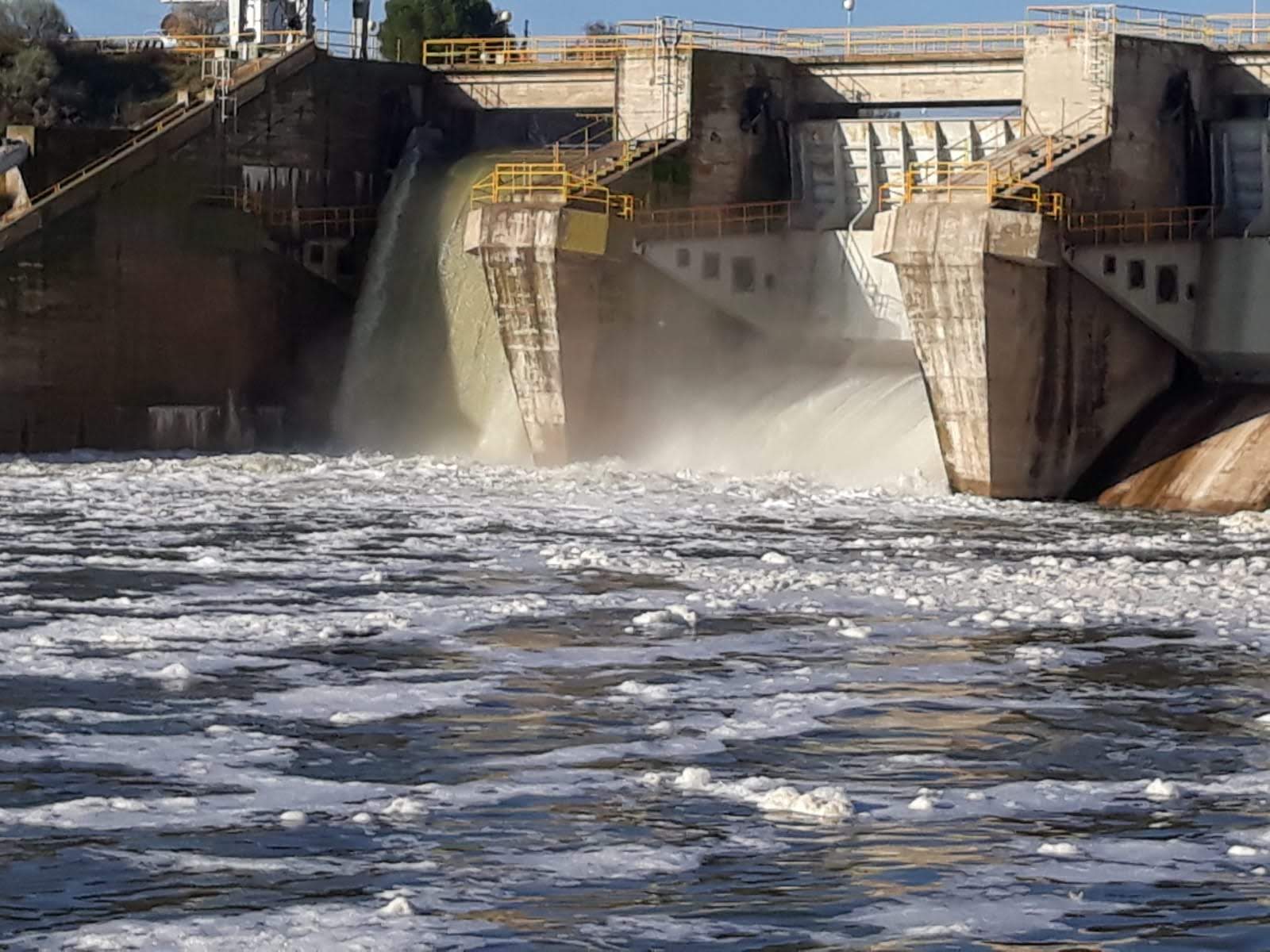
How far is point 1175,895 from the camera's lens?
1238 centimetres

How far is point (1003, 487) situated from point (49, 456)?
53.8ft

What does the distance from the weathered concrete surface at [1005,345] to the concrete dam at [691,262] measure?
0.16 ft

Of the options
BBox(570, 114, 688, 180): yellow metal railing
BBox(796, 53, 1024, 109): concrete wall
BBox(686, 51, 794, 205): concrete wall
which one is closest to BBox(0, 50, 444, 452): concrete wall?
BBox(570, 114, 688, 180): yellow metal railing

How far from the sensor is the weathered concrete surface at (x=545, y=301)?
3738 centimetres

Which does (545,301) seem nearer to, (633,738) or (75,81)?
(633,738)

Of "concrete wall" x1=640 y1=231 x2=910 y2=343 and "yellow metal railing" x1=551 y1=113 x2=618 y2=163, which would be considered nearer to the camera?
"concrete wall" x1=640 y1=231 x2=910 y2=343

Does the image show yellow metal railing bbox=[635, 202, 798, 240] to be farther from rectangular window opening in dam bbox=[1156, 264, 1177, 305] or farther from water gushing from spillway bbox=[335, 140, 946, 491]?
rectangular window opening in dam bbox=[1156, 264, 1177, 305]

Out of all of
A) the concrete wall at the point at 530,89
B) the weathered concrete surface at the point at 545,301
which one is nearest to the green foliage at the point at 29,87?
the concrete wall at the point at 530,89

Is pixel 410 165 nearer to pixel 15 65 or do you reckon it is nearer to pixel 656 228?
pixel 656 228

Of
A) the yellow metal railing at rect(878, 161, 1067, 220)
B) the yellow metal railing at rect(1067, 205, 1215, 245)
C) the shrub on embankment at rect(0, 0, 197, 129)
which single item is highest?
the shrub on embankment at rect(0, 0, 197, 129)

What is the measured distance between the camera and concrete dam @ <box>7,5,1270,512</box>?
33.8 meters

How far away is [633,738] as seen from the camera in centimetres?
1642

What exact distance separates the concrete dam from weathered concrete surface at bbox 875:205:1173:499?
49 millimetres

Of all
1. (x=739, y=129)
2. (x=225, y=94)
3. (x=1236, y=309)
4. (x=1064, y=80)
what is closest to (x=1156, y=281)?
(x=1236, y=309)
